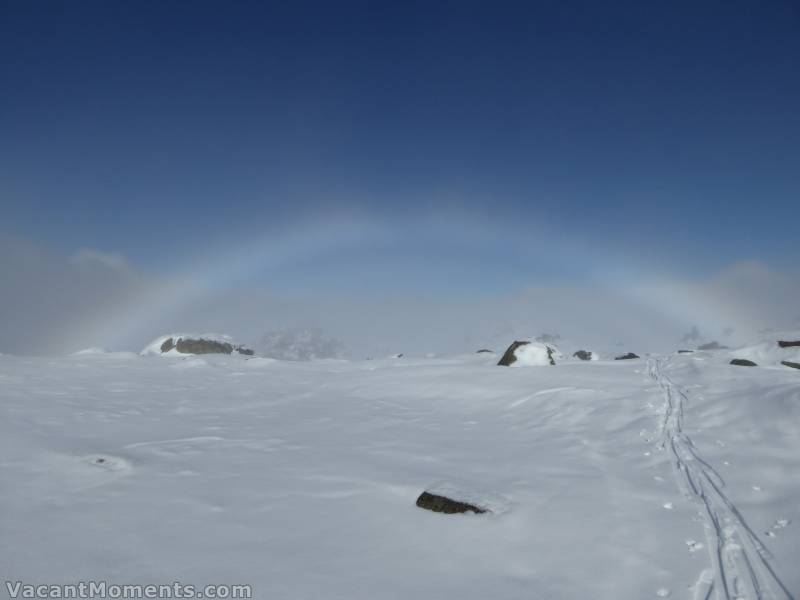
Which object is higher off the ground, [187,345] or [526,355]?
[187,345]

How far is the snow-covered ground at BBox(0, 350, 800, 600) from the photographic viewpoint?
4.95 metres

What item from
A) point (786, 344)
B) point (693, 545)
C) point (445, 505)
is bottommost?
point (693, 545)

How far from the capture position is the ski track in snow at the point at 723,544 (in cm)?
459

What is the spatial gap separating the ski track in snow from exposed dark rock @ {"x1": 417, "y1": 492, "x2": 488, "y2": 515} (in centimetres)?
271

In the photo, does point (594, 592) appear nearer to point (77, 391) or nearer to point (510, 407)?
point (510, 407)

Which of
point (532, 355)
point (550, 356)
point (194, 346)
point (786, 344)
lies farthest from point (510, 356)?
point (194, 346)

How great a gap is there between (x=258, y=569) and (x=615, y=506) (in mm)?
4992

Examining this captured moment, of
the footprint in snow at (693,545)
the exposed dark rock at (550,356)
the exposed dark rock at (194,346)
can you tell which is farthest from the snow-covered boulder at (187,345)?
the footprint in snow at (693,545)

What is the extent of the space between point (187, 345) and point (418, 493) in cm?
3254

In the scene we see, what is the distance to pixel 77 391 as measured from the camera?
15.5 meters

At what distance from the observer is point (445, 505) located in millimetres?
6574

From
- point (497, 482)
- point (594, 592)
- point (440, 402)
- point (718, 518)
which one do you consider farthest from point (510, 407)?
point (594, 592)

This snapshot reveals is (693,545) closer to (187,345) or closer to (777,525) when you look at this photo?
(777,525)

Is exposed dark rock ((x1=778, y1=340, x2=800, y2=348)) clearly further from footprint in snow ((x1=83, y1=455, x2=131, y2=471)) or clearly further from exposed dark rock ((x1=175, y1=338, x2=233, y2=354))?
exposed dark rock ((x1=175, y1=338, x2=233, y2=354))
